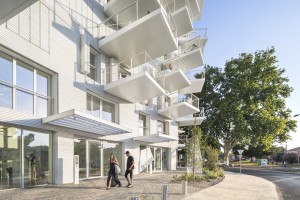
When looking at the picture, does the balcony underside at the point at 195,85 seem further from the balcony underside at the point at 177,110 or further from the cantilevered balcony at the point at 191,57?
the balcony underside at the point at 177,110

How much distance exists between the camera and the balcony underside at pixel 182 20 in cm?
2345

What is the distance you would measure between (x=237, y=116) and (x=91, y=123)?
102ft

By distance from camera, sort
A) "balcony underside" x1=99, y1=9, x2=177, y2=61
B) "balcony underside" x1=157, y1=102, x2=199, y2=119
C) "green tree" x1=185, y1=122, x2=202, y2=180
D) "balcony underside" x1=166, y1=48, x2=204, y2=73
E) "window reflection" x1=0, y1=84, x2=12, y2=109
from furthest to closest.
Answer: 1. "balcony underside" x1=166, y1=48, x2=204, y2=73
2. "balcony underside" x1=157, y1=102, x2=199, y2=119
3. "green tree" x1=185, y1=122, x2=202, y2=180
4. "balcony underside" x1=99, y1=9, x2=177, y2=61
5. "window reflection" x1=0, y1=84, x2=12, y2=109

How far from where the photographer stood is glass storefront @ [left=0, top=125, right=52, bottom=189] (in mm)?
10109

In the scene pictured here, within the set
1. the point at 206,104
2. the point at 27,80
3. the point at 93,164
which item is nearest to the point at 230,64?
the point at 206,104

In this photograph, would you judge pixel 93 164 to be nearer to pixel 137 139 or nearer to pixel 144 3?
pixel 137 139

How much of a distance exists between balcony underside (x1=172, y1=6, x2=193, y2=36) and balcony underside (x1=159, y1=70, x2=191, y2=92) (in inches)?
177

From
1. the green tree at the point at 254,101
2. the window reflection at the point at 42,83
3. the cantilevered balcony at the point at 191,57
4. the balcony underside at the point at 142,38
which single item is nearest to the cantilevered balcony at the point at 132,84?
the balcony underside at the point at 142,38

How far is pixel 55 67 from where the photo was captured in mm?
12633

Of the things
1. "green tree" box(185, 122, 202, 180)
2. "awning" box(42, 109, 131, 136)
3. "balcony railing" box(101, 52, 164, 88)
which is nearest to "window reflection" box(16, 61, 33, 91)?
"awning" box(42, 109, 131, 136)

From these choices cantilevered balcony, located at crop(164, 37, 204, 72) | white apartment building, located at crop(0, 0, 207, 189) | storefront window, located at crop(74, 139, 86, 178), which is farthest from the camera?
cantilevered balcony, located at crop(164, 37, 204, 72)

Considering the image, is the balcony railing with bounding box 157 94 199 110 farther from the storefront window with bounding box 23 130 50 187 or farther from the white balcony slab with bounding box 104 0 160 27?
the storefront window with bounding box 23 130 50 187

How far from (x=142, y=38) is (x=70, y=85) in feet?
17.1

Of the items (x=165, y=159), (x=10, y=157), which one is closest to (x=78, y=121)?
(x=10, y=157)
